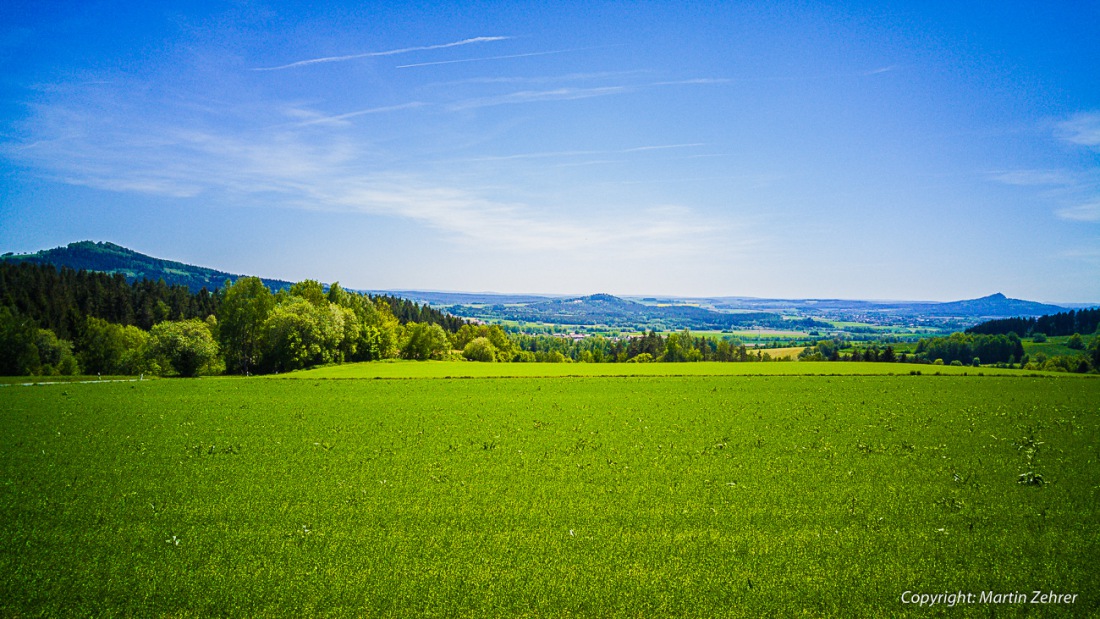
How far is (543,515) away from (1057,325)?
153042 millimetres

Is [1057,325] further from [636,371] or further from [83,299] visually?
[83,299]

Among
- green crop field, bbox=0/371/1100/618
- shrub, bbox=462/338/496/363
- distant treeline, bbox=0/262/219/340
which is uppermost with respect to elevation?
distant treeline, bbox=0/262/219/340

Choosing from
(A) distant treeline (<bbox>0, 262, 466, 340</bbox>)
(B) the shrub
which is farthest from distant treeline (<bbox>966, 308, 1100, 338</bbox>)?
(A) distant treeline (<bbox>0, 262, 466, 340</bbox>)

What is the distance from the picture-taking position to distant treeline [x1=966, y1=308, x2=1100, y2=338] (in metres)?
108

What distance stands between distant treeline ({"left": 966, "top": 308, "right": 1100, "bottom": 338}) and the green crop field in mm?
120104

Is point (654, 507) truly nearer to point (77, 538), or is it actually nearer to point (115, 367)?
point (77, 538)

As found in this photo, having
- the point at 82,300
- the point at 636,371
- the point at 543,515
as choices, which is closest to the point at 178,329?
the point at 636,371

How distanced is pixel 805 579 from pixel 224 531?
12595 mm

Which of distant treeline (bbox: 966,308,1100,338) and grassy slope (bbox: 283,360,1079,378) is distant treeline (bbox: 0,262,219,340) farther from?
distant treeline (bbox: 966,308,1100,338)

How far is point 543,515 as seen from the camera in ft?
40.8

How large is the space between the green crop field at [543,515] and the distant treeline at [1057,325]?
120104 millimetres

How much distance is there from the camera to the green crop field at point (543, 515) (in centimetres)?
914

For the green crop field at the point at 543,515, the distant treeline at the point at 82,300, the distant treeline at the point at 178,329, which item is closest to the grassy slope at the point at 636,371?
the distant treeline at the point at 178,329

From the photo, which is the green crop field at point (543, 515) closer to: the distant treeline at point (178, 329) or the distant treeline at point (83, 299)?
the distant treeline at point (178, 329)
